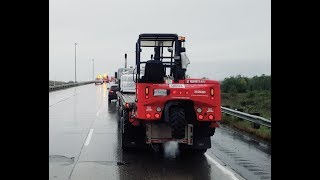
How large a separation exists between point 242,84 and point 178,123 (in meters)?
38.5

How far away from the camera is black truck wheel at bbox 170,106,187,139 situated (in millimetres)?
10609

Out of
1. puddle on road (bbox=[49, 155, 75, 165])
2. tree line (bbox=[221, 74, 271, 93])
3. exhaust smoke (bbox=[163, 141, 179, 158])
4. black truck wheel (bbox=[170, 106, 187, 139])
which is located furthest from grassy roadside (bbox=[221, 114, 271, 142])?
tree line (bbox=[221, 74, 271, 93])

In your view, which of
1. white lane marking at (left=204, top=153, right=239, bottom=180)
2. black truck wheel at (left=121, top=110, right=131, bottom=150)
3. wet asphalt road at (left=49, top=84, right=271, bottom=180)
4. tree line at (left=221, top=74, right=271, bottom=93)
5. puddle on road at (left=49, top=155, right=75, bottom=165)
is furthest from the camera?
tree line at (left=221, top=74, right=271, bottom=93)

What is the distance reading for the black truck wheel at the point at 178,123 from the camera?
10.6 metres

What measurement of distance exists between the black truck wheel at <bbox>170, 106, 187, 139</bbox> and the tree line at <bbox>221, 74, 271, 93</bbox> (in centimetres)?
3652

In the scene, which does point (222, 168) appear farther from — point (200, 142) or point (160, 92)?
point (160, 92)

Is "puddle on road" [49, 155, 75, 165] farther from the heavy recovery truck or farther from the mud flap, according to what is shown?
the mud flap

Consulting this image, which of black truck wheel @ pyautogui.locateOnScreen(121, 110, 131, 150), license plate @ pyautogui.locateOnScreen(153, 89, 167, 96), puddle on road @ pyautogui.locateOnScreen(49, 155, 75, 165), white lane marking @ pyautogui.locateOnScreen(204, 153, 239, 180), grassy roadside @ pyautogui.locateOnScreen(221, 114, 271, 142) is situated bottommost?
white lane marking @ pyautogui.locateOnScreen(204, 153, 239, 180)

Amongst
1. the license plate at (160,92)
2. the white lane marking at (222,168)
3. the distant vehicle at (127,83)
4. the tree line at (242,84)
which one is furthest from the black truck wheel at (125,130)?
the tree line at (242,84)

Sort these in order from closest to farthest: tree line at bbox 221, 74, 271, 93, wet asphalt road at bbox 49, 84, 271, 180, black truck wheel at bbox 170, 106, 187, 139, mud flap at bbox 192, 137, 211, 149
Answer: wet asphalt road at bbox 49, 84, 271, 180, black truck wheel at bbox 170, 106, 187, 139, mud flap at bbox 192, 137, 211, 149, tree line at bbox 221, 74, 271, 93
